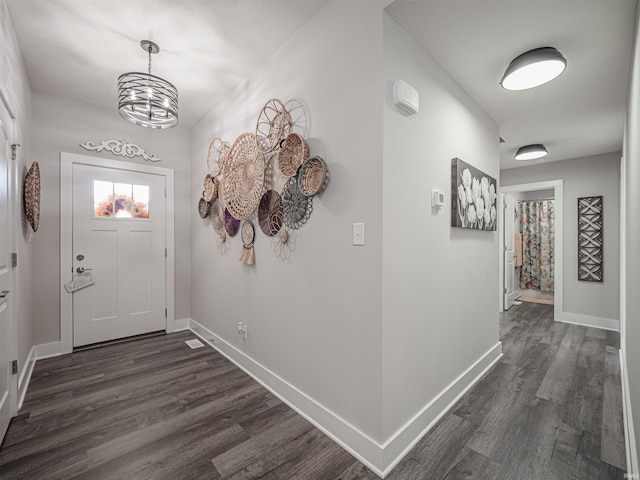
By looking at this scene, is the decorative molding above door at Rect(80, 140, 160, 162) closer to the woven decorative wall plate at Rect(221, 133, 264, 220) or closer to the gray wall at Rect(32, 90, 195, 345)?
the gray wall at Rect(32, 90, 195, 345)

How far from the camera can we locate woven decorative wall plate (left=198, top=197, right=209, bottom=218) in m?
3.26

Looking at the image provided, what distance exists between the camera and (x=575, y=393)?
2.29 m

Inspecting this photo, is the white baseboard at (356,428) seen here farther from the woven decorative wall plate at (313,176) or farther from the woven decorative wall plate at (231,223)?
the woven decorative wall plate at (313,176)

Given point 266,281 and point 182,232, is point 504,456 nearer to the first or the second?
point 266,281

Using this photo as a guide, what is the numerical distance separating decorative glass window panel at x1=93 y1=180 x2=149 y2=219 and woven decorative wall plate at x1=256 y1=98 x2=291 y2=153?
6.42 feet

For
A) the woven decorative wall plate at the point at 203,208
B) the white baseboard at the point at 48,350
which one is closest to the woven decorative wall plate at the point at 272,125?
the woven decorative wall plate at the point at 203,208

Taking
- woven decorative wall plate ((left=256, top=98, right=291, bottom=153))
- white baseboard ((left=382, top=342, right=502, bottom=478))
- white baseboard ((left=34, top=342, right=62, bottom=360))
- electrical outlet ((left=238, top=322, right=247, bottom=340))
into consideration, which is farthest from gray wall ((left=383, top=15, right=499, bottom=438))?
white baseboard ((left=34, top=342, right=62, bottom=360))

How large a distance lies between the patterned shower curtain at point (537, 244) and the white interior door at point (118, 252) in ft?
22.2

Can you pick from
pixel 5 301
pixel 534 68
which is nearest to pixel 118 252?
pixel 5 301

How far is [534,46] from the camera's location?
189 centimetres

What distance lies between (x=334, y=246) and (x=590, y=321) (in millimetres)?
4504

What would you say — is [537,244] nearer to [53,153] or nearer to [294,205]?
[294,205]

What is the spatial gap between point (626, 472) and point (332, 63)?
2.76m

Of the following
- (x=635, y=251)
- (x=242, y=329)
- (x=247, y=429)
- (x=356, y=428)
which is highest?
(x=635, y=251)
